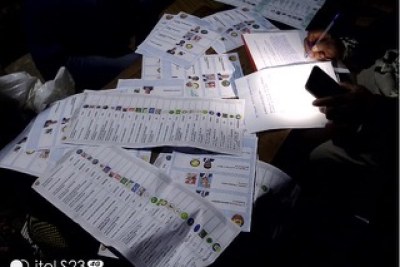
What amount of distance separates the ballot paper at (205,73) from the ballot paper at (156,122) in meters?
0.05

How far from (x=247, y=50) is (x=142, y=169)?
59 centimetres

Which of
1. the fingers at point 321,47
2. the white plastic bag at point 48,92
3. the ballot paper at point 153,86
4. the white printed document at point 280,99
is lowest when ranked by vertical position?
the white plastic bag at point 48,92

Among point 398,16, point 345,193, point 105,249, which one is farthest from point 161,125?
point 398,16

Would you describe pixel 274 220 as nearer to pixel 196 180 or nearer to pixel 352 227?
pixel 196 180

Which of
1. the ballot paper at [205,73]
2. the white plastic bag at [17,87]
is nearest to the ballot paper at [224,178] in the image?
the ballot paper at [205,73]

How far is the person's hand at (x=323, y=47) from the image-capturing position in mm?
1191

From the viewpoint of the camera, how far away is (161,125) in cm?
97

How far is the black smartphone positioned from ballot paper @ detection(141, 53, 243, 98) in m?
0.23

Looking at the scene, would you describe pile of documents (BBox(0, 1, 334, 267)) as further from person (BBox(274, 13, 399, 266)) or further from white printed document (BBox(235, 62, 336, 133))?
person (BBox(274, 13, 399, 266))

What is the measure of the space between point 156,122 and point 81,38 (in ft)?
2.29

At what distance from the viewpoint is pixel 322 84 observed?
1023 millimetres

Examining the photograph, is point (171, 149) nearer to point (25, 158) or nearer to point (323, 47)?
point (25, 158)

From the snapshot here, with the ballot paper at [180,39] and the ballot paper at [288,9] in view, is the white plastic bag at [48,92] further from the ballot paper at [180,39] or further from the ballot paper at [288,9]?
the ballot paper at [288,9]

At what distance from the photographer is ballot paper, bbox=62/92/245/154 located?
934mm
